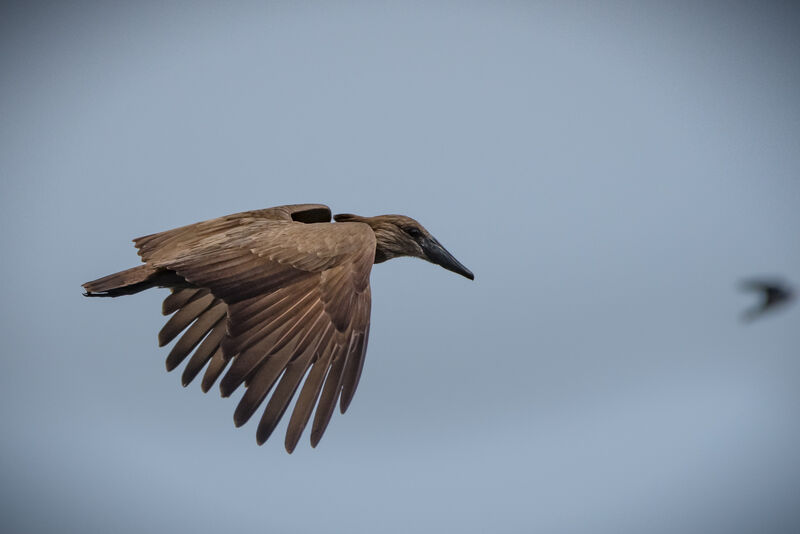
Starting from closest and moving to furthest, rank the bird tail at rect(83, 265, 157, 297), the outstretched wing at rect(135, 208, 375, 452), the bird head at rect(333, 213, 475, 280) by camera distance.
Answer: the outstretched wing at rect(135, 208, 375, 452) < the bird tail at rect(83, 265, 157, 297) < the bird head at rect(333, 213, 475, 280)

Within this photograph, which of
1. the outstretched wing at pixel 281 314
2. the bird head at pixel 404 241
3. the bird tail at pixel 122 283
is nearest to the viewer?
the outstretched wing at pixel 281 314

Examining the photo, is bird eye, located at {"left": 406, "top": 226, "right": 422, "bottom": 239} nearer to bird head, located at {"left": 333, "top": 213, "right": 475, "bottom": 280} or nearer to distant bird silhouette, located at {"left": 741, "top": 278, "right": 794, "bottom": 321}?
bird head, located at {"left": 333, "top": 213, "right": 475, "bottom": 280}

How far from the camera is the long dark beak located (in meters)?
8.40

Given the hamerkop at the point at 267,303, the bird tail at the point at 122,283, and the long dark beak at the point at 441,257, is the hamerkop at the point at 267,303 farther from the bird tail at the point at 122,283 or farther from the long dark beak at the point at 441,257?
the long dark beak at the point at 441,257

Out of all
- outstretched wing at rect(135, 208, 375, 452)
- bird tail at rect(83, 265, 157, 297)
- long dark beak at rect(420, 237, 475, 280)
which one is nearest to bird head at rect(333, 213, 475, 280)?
long dark beak at rect(420, 237, 475, 280)

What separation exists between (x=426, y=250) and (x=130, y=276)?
3014mm

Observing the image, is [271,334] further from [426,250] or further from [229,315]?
[426,250]

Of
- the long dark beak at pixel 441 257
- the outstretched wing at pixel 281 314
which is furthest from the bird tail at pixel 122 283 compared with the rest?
the long dark beak at pixel 441 257

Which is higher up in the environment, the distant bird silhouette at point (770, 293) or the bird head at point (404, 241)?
the distant bird silhouette at point (770, 293)

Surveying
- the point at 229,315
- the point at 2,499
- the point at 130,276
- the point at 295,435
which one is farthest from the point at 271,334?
the point at 2,499

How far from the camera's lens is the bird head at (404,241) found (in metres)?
8.34

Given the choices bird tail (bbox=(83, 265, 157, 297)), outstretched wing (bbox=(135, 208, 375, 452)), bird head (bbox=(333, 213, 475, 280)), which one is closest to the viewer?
outstretched wing (bbox=(135, 208, 375, 452))

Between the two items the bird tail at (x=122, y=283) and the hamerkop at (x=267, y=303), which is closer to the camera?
the hamerkop at (x=267, y=303)

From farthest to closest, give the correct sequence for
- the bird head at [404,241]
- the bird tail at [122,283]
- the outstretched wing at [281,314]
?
the bird head at [404,241] < the bird tail at [122,283] < the outstretched wing at [281,314]
